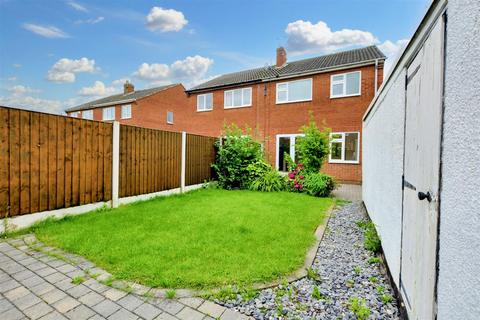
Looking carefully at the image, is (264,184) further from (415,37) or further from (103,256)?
(415,37)

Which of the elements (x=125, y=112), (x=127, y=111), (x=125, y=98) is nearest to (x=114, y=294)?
(x=127, y=111)

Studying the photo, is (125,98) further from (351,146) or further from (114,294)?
(114,294)

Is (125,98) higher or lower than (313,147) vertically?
higher

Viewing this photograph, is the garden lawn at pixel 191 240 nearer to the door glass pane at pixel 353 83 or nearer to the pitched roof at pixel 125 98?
the door glass pane at pixel 353 83

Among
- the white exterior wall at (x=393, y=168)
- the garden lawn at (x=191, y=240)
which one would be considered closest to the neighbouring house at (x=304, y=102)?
the garden lawn at (x=191, y=240)

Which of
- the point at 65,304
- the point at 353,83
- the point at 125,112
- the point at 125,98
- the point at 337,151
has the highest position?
the point at 125,98

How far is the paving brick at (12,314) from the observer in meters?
1.97

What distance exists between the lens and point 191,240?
3.68 meters

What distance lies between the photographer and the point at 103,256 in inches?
121

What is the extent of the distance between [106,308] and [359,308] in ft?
7.67

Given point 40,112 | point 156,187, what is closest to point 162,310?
point 40,112

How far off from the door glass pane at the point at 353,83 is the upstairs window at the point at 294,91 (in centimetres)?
196

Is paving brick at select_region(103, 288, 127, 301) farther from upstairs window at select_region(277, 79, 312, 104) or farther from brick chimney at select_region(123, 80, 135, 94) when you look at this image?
brick chimney at select_region(123, 80, 135, 94)

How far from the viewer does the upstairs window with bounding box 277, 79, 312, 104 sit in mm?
12805
